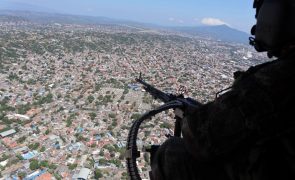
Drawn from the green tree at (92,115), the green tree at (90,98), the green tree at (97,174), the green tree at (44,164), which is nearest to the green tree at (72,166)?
the green tree at (44,164)

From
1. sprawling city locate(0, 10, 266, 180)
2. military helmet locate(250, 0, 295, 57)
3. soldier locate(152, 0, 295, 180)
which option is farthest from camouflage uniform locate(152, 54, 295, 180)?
sprawling city locate(0, 10, 266, 180)

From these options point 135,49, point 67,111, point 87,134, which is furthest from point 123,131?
point 135,49

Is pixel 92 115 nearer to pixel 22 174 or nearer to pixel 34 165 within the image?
pixel 34 165

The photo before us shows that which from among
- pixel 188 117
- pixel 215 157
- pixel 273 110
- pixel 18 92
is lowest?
pixel 18 92

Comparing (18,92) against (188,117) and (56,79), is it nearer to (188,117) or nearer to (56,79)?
(56,79)

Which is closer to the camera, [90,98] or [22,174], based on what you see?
[22,174]

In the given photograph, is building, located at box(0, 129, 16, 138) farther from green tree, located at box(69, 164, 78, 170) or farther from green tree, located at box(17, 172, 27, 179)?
green tree, located at box(69, 164, 78, 170)

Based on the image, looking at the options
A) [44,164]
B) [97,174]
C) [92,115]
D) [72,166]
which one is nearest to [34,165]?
[44,164]
